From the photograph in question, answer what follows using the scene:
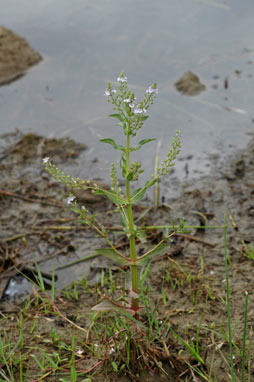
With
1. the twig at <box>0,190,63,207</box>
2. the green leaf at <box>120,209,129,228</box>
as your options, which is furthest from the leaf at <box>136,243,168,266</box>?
the twig at <box>0,190,63,207</box>

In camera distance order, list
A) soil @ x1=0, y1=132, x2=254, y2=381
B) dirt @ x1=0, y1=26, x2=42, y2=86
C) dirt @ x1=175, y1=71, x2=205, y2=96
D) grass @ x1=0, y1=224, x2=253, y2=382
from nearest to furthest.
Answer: grass @ x1=0, y1=224, x2=253, y2=382
soil @ x1=0, y1=132, x2=254, y2=381
dirt @ x1=175, y1=71, x2=205, y2=96
dirt @ x1=0, y1=26, x2=42, y2=86

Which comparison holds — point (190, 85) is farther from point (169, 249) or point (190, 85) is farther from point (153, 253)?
point (153, 253)

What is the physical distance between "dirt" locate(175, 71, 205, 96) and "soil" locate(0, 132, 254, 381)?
1.28m

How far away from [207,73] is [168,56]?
2.49ft

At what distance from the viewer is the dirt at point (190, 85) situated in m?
5.72

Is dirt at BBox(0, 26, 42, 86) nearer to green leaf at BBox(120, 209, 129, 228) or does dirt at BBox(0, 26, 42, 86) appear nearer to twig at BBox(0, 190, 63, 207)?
twig at BBox(0, 190, 63, 207)

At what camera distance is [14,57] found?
6.77 metres

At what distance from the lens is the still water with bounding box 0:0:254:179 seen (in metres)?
5.13

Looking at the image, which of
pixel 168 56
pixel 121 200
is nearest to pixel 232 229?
pixel 121 200

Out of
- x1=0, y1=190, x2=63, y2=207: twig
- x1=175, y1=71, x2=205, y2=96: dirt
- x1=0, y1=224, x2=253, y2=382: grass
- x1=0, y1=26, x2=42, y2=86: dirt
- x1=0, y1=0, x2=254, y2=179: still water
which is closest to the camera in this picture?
x1=0, y1=224, x2=253, y2=382: grass

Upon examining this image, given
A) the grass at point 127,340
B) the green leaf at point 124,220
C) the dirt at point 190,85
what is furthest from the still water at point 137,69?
the green leaf at point 124,220

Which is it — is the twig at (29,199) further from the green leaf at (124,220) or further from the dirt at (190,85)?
the dirt at (190,85)

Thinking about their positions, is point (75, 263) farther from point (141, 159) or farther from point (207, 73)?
point (207, 73)

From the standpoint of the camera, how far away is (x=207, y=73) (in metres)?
6.05
